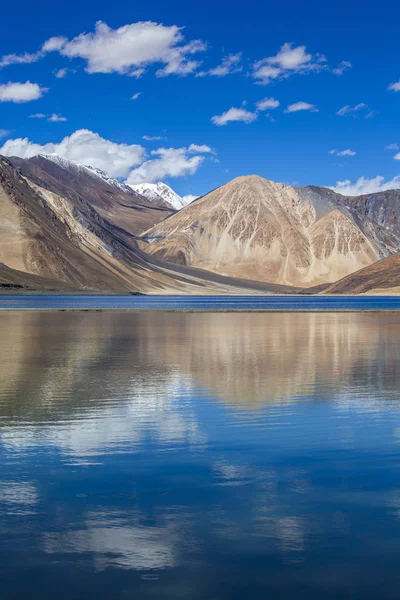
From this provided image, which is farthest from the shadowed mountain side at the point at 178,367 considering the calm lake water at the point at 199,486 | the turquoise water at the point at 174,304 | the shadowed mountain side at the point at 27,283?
the shadowed mountain side at the point at 27,283

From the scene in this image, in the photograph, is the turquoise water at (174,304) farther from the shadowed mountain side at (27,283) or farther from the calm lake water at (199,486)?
the calm lake water at (199,486)

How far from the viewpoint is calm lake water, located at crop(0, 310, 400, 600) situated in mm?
8953

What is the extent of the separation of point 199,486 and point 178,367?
17631mm

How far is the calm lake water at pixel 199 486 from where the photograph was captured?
29.4 ft

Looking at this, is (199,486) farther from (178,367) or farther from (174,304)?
(174,304)

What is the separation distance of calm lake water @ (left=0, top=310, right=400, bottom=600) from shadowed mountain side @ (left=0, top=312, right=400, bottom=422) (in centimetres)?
16

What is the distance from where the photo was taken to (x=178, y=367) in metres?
30.1

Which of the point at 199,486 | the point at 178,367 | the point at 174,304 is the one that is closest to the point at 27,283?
the point at 174,304

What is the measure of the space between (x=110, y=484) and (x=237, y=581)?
13.7 ft

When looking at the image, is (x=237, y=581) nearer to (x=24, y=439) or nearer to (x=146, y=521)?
(x=146, y=521)

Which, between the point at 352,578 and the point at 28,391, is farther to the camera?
the point at 28,391

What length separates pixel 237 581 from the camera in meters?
8.84

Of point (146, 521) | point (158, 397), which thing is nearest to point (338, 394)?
point (158, 397)

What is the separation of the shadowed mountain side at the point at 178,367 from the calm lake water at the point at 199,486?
16cm
